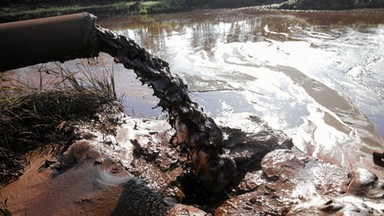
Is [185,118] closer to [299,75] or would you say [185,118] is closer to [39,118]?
[39,118]

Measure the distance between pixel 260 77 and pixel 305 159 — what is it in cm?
258

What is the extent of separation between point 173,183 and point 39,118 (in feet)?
5.31

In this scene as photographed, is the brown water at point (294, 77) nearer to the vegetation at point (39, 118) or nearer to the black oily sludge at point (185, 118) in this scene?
the vegetation at point (39, 118)

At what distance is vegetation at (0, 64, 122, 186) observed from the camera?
110 inches

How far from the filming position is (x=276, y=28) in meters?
8.62

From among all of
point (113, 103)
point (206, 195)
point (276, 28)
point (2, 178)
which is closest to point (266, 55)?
point (276, 28)

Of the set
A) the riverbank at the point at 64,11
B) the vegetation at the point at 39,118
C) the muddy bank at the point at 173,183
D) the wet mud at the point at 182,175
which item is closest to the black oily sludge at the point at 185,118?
the wet mud at the point at 182,175

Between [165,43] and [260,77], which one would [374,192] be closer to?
[260,77]

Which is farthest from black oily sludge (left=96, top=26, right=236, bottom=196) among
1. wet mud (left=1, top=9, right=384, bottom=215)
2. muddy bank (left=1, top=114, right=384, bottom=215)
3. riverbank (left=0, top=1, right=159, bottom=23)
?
riverbank (left=0, top=1, right=159, bottom=23)

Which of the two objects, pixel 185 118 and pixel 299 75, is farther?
pixel 299 75

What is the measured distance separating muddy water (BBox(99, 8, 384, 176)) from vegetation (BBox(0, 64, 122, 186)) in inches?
30.3

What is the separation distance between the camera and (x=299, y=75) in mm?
4953

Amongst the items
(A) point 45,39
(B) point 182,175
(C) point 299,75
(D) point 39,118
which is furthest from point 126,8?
(B) point 182,175

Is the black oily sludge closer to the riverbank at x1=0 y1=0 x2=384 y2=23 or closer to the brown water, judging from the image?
the brown water
